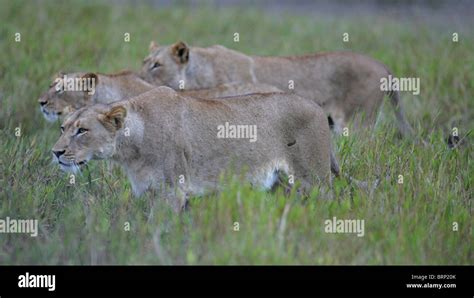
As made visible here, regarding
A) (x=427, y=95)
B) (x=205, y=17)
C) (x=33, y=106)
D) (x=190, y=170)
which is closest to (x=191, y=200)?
(x=190, y=170)

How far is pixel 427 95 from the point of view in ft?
38.6

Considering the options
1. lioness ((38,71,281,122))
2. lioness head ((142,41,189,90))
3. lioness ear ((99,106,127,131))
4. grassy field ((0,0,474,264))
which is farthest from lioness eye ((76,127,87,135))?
lioness head ((142,41,189,90))

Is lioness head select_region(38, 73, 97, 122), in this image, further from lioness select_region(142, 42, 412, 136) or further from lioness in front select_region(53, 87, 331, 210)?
lioness in front select_region(53, 87, 331, 210)

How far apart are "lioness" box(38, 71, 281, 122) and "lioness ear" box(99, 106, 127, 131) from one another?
5.94ft

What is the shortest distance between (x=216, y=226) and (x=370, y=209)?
1238mm

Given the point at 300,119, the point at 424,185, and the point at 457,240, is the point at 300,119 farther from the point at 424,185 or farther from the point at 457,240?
the point at 457,240

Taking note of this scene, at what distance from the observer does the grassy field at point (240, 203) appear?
6.12 m

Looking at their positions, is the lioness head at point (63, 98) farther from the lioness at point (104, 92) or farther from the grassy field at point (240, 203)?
the grassy field at point (240, 203)

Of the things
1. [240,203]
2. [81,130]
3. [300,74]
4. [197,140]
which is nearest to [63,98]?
[81,130]

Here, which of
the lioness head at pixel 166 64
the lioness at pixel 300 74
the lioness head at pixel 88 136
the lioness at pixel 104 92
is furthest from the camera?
the lioness at pixel 300 74

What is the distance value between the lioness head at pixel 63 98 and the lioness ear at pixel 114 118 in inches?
72.3

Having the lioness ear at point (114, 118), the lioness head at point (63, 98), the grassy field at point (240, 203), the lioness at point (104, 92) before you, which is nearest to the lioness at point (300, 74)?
the grassy field at point (240, 203)
